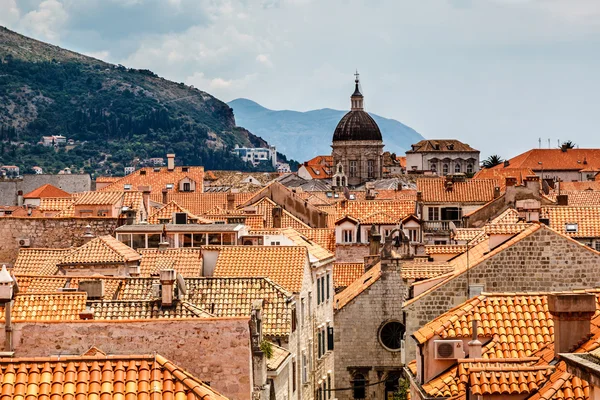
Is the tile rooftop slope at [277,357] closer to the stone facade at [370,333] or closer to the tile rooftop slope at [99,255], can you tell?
the tile rooftop slope at [99,255]

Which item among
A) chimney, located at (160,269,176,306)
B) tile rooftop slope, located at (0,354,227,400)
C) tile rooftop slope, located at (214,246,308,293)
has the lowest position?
tile rooftop slope, located at (0,354,227,400)

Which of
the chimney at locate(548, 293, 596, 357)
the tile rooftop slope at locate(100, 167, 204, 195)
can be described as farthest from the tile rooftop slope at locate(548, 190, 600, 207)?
the chimney at locate(548, 293, 596, 357)

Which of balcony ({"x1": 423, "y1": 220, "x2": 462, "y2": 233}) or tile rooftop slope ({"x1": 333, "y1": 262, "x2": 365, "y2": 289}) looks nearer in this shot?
tile rooftop slope ({"x1": 333, "y1": 262, "x2": 365, "y2": 289})

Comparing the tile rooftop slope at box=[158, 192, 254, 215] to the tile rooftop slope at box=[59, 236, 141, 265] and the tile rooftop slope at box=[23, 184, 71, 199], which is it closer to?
the tile rooftop slope at box=[23, 184, 71, 199]

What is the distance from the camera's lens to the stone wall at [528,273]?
3422 centimetres

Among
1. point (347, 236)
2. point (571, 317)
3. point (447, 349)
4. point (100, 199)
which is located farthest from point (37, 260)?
point (347, 236)

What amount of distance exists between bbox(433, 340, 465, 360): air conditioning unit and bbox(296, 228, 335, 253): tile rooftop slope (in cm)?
4976

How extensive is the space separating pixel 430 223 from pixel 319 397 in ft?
132

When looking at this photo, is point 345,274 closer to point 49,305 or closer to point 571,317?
point 49,305

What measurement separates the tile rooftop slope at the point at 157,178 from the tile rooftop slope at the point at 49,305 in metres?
88.7

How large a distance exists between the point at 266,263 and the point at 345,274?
16565 mm

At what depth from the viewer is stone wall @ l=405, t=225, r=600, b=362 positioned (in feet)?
112

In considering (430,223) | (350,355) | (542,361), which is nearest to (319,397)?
→ (350,355)

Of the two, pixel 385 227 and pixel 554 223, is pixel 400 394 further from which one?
pixel 385 227
